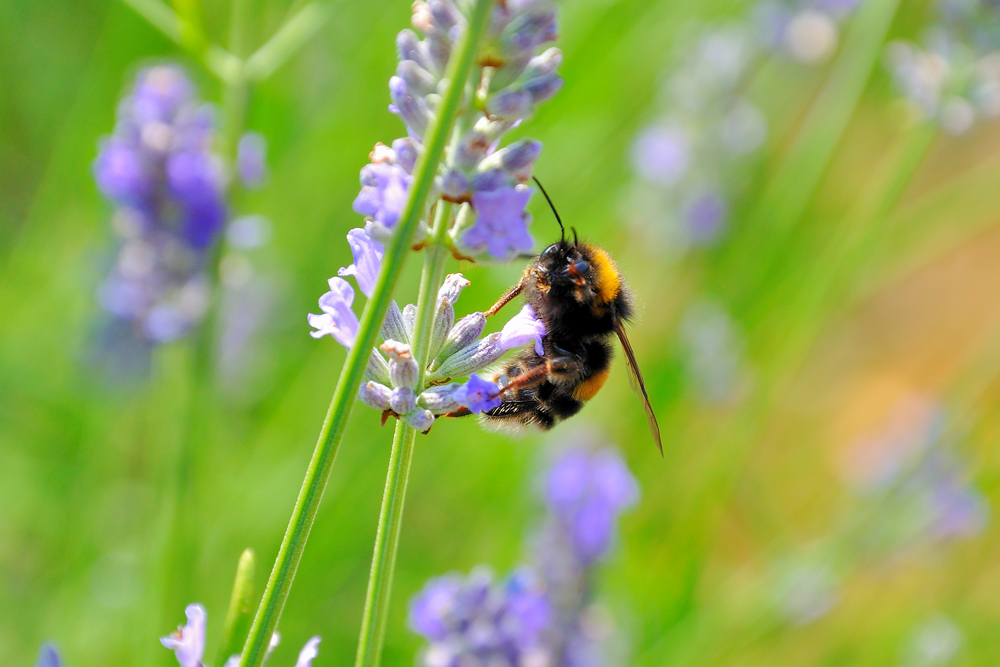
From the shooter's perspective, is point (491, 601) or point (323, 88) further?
point (323, 88)

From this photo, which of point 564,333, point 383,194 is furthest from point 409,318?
point 564,333

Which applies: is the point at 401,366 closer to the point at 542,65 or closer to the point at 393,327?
the point at 393,327

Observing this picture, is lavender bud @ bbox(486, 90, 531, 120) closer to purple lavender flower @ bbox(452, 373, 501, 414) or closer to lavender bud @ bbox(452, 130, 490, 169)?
lavender bud @ bbox(452, 130, 490, 169)

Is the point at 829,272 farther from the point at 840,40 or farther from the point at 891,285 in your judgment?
the point at 891,285

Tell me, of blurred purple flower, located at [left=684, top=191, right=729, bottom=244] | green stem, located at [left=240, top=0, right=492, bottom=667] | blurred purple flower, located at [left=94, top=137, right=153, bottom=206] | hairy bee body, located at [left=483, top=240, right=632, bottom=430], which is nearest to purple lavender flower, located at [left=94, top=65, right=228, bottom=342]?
blurred purple flower, located at [left=94, top=137, right=153, bottom=206]

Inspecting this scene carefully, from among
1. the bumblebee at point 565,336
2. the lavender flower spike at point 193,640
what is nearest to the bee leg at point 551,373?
the bumblebee at point 565,336

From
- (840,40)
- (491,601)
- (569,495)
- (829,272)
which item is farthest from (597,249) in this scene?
(840,40)
